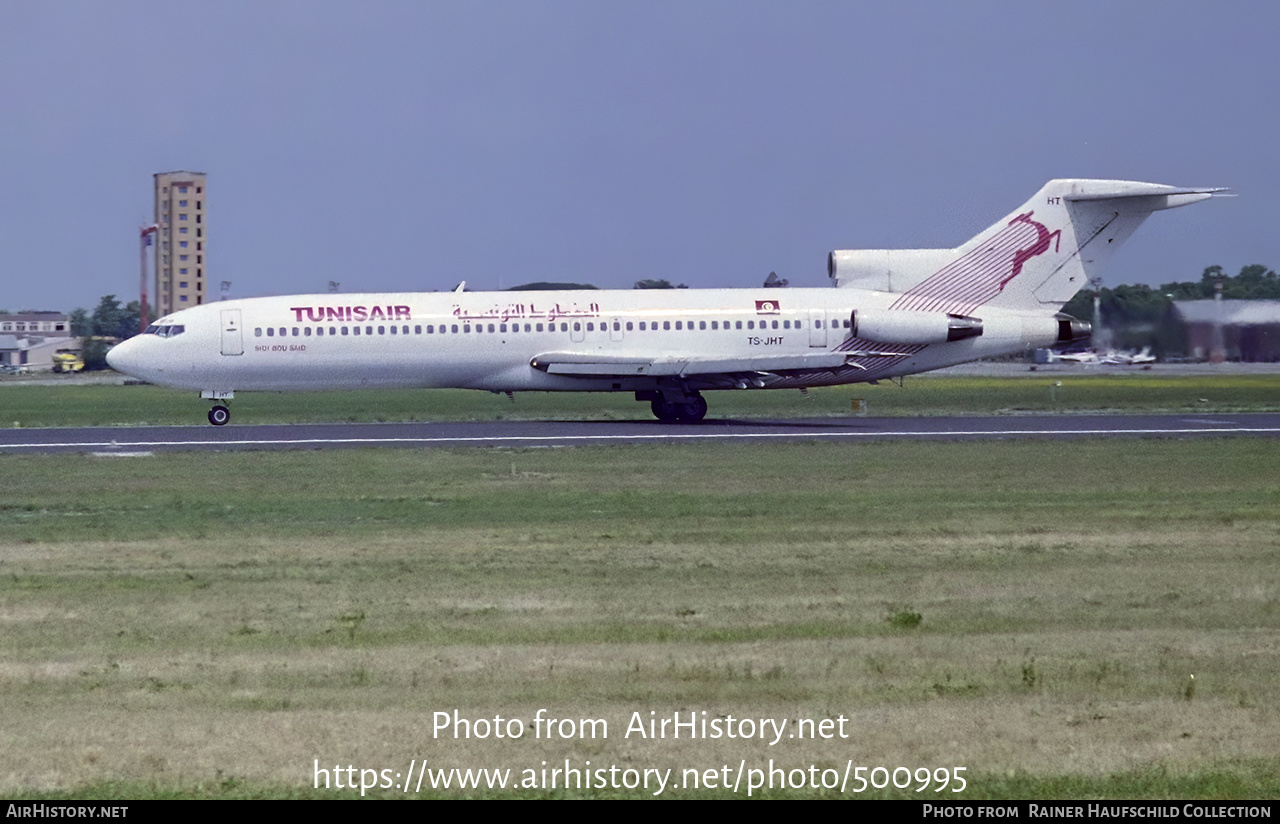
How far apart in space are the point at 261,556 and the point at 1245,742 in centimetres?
1180

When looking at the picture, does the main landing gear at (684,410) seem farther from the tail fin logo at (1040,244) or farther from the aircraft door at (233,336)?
the aircraft door at (233,336)

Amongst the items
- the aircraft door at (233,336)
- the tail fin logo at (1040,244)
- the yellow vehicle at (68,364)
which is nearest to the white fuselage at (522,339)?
the aircraft door at (233,336)

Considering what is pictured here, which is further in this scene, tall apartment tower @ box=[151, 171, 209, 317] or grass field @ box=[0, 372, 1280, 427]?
tall apartment tower @ box=[151, 171, 209, 317]

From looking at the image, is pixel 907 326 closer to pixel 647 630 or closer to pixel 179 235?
pixel 647 630

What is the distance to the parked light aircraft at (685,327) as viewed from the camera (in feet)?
136

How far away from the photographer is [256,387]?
140 feet

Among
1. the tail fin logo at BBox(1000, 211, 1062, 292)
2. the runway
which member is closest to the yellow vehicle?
the runway

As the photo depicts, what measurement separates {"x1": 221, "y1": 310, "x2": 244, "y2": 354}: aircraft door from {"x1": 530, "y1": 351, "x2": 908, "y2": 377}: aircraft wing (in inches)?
328

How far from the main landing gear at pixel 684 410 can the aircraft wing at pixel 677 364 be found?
1.45m

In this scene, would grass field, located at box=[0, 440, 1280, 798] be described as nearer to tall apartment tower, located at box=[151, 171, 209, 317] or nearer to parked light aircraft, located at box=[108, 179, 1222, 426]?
parked light aircraft, located at box=[108, 179, 1222, 426]

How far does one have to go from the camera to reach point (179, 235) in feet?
507

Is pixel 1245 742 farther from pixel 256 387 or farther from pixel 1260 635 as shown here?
pixel 256 387

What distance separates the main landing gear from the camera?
42.2 m

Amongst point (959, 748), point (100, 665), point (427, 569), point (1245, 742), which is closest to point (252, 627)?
point (100, 665)
